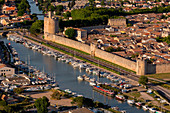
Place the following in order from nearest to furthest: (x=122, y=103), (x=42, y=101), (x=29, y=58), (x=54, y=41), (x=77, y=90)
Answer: (x=42, y=101), (x=122, y=103), (x=77, y=90), (x=29, y=58), (x=54, y=41)

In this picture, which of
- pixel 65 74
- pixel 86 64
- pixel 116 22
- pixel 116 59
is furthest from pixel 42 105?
pixel 116 22

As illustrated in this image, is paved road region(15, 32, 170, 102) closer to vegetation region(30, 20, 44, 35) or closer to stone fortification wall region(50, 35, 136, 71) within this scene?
stone fortification wall region(50, 35, 136, 71)

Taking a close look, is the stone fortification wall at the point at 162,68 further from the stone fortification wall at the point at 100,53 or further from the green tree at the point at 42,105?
the green tree at the point at 42,105

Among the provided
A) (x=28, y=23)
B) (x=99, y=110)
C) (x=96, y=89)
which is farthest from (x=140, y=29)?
(x=99, y=110)

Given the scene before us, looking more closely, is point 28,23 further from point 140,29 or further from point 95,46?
point 95,46

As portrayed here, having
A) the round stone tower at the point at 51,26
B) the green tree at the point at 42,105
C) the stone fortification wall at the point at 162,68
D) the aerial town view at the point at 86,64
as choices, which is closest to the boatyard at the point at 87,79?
the aerial town view at the point at 86,64

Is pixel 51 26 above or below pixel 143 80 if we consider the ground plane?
above

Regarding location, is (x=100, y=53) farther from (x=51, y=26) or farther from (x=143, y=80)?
(x=51, y=26)

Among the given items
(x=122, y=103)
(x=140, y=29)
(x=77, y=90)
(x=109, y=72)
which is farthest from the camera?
(x=140, y=29)
